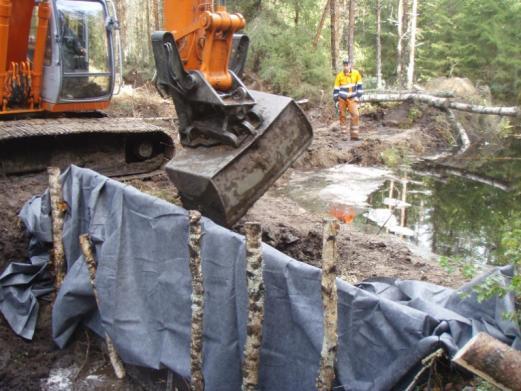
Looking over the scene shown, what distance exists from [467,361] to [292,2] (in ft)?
59.3

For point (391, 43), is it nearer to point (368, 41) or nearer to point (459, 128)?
point (368, 41)

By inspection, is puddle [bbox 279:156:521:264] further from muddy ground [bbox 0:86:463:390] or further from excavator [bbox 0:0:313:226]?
excavator [bbox 0:0:313:226]

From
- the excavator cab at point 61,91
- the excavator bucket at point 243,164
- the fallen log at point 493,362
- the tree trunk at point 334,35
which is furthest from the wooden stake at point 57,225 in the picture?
the tree trunk at point 334,35

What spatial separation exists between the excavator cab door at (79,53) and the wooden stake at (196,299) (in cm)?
537

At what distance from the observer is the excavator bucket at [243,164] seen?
15.3 ft

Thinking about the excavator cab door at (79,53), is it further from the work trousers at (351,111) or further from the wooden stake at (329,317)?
the work trousers at (351,111)

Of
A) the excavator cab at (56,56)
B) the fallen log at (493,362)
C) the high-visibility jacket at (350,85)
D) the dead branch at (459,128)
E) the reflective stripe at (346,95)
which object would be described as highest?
the excavator cab at (56,56)

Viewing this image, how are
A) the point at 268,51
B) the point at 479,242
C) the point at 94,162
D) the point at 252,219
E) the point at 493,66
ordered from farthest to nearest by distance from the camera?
the point at 493,66 → the point at 268,51 → the point at 94,162 → the point at 479,242 → the point at 252,219

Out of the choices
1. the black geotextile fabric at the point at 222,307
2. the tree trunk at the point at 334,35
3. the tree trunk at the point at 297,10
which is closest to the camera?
the black geotextile fabric at the point at 222,307

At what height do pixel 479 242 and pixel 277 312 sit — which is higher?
pixel 277 312

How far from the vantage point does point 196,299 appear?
369cm

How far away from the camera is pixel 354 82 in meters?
13.8

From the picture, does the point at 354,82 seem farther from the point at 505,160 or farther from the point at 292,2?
the point at 292,2

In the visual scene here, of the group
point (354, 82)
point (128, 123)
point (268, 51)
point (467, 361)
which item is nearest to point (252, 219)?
point (128, 123)
